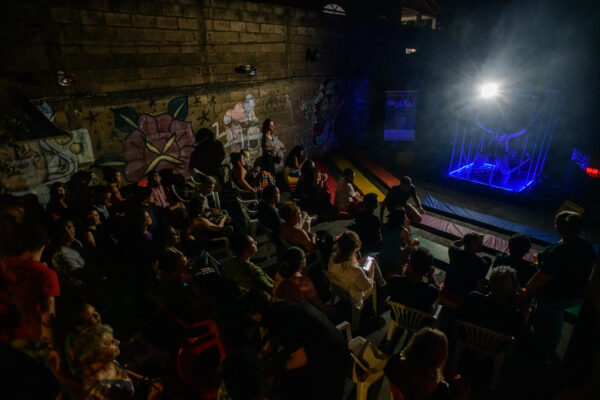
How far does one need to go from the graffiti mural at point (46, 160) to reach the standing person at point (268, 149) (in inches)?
162

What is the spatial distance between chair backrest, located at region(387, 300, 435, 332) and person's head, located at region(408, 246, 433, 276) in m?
0.46

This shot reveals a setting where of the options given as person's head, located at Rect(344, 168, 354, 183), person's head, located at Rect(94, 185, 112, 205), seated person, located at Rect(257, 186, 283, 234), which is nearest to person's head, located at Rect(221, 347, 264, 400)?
seated person, located at Rect(257, 186, 283, 234)

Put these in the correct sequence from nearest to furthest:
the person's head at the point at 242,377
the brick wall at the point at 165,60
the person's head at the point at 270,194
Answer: the person's head at the point at 242,377 → the person's head at the point at 270,194 → the brick wall at the point at 165,60

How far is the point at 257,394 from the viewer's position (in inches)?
88.5

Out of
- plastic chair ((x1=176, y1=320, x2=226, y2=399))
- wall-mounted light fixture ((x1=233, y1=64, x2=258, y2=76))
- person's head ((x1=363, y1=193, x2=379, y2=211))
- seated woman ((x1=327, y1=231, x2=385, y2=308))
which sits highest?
wall-mounted light fixture ((x1=233, y1=64, x2=258, y2=76))

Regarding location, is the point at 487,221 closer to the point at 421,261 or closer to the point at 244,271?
the point at 421,261

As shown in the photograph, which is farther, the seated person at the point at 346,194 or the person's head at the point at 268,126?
the person's head at the point at 268,126

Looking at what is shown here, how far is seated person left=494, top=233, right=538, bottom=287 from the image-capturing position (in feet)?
12.7

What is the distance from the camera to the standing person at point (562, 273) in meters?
3.49

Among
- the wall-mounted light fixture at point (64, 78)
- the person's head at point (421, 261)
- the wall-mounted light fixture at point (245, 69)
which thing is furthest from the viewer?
the wall-mounted light fixture at point (245, 69)

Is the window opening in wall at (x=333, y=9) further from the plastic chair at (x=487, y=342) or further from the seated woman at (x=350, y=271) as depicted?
the plastic chair at (x=487, y=342)

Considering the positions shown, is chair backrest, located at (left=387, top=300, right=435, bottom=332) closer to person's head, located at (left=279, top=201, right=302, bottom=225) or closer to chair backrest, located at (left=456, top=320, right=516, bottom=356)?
chair backrest, located at (left=456, top=320, right=516, bottom=356)

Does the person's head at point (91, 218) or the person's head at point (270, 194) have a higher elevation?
the person's head at point (270, 194)

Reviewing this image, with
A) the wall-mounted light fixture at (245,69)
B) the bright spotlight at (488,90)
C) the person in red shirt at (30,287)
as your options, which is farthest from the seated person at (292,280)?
the bright spotlight at (488,90)
